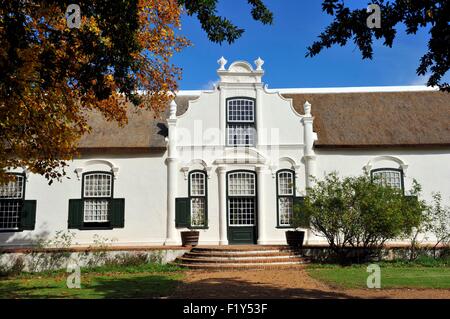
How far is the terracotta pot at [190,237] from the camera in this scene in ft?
53.8

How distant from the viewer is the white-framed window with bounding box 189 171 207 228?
1775cm

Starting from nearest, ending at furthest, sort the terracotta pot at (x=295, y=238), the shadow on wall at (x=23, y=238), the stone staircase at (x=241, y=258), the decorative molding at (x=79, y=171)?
the stone staircase at (x=241, y=258), the terracotta pot at (x=295, y=238), the shadow on wall at (x=23, y=238), the decorative molding at (x=79, y=171)

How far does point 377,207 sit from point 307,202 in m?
2.29

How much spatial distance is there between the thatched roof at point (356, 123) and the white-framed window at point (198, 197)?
1925 millimetres

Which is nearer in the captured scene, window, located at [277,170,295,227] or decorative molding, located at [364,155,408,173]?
window, located at [277,170,295,227]

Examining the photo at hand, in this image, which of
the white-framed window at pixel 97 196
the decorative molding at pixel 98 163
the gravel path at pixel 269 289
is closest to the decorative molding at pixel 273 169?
the gravel path at pixel 269 289

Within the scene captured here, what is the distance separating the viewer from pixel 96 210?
58.3 feet

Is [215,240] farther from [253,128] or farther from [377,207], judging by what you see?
[377,207]

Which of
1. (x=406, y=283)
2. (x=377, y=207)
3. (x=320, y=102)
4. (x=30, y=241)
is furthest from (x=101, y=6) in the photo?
(x=320, y=102)

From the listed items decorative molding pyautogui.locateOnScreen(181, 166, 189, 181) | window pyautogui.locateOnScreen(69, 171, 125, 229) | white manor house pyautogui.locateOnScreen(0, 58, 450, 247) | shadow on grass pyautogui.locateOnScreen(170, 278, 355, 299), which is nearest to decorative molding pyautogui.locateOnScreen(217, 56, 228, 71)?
white manor house pyautogui.locateOnScreen(0, 58, 450, 247)

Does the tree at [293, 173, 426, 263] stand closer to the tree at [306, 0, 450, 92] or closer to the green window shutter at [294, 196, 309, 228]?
the green window shutter at [294, 196, 309, 228]

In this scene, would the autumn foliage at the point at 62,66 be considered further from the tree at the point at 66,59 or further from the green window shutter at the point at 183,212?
the green window shutter at the point at 183,212

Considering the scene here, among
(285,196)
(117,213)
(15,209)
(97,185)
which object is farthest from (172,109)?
(15,209)

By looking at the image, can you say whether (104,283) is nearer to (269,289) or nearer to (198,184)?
(269,289)
